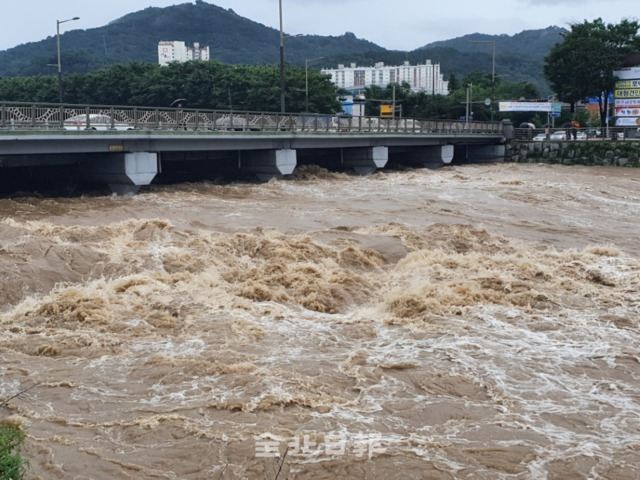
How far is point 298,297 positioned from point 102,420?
677 cm

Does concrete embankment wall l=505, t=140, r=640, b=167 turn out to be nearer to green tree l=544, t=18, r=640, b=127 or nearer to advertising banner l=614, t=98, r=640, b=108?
advertising banner l=614, t=98, r=640, b=108

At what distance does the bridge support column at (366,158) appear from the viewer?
44.2 metres

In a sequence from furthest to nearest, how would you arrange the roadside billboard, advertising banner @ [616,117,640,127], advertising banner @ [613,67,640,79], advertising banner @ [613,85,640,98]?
advertising banner @ [613,67,640,79], advertising banner @ [613,85,640,98], the roadside billboard, advertising banner @ [616,117,640,127]

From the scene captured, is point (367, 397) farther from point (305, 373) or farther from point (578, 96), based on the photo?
point (578, 96)

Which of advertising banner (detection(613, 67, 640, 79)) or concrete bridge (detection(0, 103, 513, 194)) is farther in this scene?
advertising banner (detection(613, 67, 640, 79))

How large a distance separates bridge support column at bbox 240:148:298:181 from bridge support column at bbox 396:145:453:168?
16.5 meters

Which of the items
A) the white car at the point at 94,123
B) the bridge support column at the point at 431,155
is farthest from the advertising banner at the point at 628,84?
the white car at the point at 94,123

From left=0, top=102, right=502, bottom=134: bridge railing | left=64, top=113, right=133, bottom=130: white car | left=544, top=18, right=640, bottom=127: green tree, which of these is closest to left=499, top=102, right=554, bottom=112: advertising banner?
left=544, top=18, right=640, bottom=127: green tree

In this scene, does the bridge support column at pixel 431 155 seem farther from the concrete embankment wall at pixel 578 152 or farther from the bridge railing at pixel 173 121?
the concrete embankment wall at pixel 578 152

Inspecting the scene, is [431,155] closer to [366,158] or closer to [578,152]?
[366,158]

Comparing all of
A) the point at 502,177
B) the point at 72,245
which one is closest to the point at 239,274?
the point at 72,245

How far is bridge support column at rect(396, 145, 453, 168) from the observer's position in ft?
169

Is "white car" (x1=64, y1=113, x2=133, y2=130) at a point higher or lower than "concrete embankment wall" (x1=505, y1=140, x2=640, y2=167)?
higher

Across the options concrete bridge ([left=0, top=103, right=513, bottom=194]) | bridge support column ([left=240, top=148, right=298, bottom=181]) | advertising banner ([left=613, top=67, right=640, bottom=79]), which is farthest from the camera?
advertising banner ([left=613, top=67, right=640, bottom=79])
